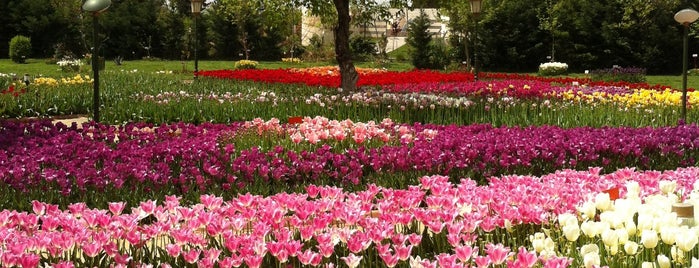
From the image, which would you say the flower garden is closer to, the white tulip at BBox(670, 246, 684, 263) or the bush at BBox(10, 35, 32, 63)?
the white tulip at BBox(670, 246, 684, 263)

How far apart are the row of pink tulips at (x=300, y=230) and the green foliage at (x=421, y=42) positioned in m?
31.7

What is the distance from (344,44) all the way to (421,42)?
2218cm

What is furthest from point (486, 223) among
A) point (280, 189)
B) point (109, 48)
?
point (109, 48)

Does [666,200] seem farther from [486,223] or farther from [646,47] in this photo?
[646,47]

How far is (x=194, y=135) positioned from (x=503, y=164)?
3.55 metres

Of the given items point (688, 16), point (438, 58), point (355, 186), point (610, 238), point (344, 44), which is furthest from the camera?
point (438, 58)

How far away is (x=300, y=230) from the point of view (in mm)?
3508

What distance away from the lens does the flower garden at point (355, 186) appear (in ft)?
10.3

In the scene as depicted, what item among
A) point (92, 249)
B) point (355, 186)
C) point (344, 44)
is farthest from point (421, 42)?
point (92, 249)

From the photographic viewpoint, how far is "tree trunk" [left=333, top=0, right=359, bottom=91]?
14.2 m

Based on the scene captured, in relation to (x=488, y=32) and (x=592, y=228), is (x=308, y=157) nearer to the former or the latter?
(x=592, y=228)

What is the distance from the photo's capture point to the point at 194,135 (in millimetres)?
8195

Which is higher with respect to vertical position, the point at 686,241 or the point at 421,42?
the point at 421,42

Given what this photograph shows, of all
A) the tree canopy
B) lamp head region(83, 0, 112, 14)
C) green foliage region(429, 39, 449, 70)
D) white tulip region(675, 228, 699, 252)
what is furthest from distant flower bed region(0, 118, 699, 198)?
green foliage region(429, 39, 449, 70)
